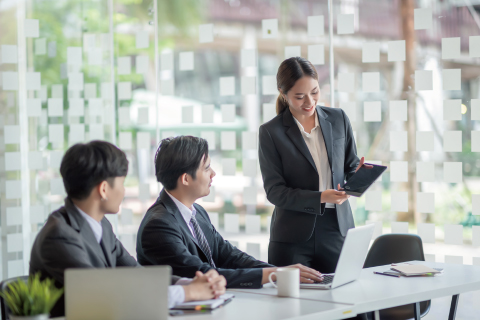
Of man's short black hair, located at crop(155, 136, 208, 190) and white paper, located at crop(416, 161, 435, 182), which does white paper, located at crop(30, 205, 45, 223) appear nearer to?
man's short black hair, located at crop(155, 136, 208, 190)

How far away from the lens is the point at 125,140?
4.77m

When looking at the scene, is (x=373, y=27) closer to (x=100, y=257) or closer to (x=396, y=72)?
(x=396, y=72)

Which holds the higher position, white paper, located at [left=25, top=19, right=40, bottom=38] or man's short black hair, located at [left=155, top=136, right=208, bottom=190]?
white paper, located at [left=25, top=19, right=40, bottom=38]

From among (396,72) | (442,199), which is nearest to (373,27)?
(396,72)

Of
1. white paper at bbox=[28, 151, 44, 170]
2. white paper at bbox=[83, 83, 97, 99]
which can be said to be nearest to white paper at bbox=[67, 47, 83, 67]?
white paper at bbox=[83, 83, 97, 99]

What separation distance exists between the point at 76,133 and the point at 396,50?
9.04 feet

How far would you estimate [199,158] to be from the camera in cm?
243

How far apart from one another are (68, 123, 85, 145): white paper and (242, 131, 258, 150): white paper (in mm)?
1520

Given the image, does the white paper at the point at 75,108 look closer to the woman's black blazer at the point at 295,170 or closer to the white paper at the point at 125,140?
the white paper at the point at 125,140

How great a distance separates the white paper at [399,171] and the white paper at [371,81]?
0.52 metres

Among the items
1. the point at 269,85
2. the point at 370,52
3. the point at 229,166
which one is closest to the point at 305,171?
the point at 370,52

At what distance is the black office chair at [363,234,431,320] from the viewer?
3.08 metres

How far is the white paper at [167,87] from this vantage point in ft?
14.9

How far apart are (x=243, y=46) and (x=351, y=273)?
9.28 ft
